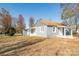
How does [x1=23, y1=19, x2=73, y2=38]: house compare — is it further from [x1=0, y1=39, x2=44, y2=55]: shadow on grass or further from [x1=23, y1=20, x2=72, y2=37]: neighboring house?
[x1=0, y1=39, x2=44, y2=55]: shadow on grass

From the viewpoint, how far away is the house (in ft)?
14.1

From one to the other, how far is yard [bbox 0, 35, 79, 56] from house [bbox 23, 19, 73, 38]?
0.18ft

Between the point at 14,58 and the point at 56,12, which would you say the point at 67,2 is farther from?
the point at 14,58

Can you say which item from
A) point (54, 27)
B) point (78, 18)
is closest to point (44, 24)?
point (54, 27)

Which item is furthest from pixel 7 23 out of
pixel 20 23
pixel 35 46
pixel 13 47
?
pixel 35 46

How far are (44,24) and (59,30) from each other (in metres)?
0.18

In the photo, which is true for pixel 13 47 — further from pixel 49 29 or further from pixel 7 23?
pixel 49 29

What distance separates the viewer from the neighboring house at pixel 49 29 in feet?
14.1

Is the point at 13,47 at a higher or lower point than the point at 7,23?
lower

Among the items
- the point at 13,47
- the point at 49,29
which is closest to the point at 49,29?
the point at 49,29

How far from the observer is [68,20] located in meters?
4.31

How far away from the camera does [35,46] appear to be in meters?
4.30

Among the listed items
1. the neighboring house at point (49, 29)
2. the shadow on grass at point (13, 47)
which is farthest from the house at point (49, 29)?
the shadow on grass at point (13, 47)

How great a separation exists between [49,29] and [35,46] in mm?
249
